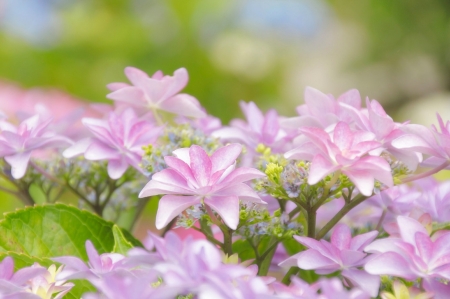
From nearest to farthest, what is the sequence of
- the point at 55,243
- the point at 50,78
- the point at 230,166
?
the point at 230,166, the point at 55,243, the point at 50,78

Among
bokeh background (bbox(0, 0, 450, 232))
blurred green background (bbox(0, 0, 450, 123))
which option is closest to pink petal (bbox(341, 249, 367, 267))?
bokeh background (bbox(0, 0, 450, 232))

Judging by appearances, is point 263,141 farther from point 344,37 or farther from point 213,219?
point 344,37

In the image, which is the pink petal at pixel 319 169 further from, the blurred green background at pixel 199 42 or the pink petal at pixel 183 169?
the blurred green background at pixel 199 42

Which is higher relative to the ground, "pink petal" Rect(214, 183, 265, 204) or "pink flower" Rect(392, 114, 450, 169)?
→ "pink flower" Rect(392, 114, 450, 169)

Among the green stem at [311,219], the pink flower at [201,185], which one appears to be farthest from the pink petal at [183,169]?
the green stem at [311,219]

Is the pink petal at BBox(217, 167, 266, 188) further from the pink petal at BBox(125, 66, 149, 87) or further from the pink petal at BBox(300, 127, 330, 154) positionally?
the pink petal at BBox(125, 66, 149, 87)

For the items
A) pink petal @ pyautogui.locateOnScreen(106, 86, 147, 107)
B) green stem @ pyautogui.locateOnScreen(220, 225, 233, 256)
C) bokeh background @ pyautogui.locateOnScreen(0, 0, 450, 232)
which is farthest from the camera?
bokeh background @ pyautogui.locateOnScreen(0, 0, 450, 232)

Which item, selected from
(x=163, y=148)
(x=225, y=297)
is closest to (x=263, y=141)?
(x=163, y=148)
